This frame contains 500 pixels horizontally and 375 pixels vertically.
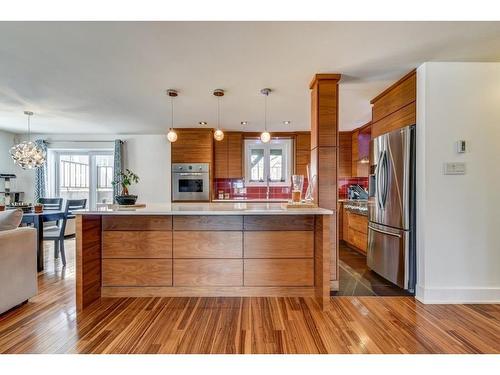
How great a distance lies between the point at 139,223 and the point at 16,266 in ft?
3.79

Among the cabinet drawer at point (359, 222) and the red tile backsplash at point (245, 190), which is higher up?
the red tile backsplash at point (245, 190)

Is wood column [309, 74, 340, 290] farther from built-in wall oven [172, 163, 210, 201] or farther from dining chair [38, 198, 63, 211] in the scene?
dining chair [38, 198, 63, 211]

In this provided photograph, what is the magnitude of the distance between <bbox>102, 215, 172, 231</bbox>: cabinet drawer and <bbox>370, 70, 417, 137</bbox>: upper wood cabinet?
2.83m

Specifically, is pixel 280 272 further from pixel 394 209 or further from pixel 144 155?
pixel 144 155

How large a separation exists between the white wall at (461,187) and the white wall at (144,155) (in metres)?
5.22

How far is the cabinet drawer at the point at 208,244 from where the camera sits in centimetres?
285

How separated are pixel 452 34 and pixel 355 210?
3.11 m

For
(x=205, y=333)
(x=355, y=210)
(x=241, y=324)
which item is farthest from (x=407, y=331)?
(x=355, y=210)

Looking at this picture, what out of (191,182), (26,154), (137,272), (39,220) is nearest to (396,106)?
(137,272)

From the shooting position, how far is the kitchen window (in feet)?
19.8

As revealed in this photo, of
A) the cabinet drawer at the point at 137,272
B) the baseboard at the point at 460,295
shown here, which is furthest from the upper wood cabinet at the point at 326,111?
the cabinet drawer at the point at 137,272

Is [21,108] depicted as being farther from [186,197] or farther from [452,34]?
[452,34]

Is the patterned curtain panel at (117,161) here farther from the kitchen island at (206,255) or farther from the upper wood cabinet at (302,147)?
the upper wood cabinet at (302,147)

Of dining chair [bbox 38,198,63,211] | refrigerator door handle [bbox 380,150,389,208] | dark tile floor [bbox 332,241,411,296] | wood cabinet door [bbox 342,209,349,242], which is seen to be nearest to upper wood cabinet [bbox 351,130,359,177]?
wood cabinet door [bbox 342,209,349,242]
